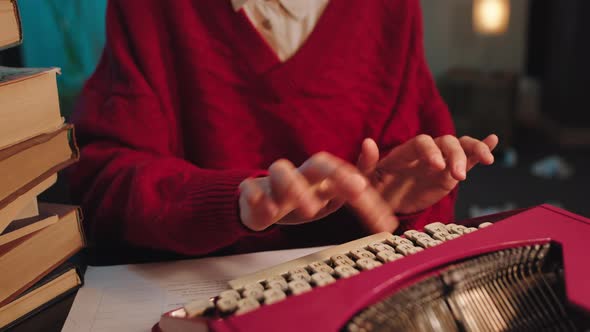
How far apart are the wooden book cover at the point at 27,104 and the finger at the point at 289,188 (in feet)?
0.88

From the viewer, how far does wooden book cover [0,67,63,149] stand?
0.55 metres

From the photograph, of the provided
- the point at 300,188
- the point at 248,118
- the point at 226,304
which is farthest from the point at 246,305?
the point at 248,118

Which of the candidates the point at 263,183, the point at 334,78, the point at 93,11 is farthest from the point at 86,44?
the point at 263,183

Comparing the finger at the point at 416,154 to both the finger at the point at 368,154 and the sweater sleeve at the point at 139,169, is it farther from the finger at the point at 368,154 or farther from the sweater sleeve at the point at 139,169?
the sweater sleeve at the point at 139,169

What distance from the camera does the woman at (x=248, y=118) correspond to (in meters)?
0.66

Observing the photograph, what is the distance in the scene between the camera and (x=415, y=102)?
37.5 inches

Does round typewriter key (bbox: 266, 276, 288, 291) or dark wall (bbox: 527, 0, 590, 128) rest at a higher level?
round typewriter key (bbox: 266, 276, 288, 291)

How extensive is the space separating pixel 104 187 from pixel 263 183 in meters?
0.31

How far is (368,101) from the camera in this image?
949 millimetres

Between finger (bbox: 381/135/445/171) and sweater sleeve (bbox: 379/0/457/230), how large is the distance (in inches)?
8.6

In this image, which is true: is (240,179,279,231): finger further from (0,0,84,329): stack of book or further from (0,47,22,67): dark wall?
(0,47,22,67): dark wall

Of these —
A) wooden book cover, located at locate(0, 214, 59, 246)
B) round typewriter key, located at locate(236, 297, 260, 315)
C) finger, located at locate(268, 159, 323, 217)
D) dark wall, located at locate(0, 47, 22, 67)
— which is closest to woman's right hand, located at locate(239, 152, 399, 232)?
finger, located at locate(268, 159, 323, 217)

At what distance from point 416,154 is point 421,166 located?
0.05 m

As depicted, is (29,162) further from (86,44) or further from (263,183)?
(86,44)
